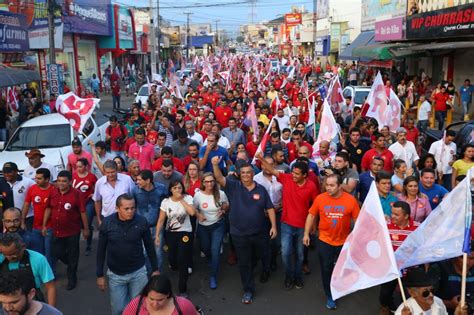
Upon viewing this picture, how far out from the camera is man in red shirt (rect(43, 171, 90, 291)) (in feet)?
19.7

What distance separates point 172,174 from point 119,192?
75cm

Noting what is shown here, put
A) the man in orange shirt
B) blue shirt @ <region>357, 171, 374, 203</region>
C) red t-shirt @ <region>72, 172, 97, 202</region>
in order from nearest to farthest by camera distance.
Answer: the man in orange shirt → blue shirt @ <region>357, 171, 374, 203</region> → red t-shirt @ <region>72, 172, 97, 202</region>

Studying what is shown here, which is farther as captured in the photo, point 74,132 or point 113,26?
point 113,26

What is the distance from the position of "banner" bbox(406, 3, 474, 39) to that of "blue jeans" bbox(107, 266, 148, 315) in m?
15.2

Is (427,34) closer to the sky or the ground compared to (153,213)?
closer to the sky

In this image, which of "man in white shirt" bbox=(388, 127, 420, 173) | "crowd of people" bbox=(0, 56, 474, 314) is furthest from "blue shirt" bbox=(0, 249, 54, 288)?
"man in white shirt" bbox=(388, 127, 420, 173)

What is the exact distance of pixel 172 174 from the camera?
6676mm

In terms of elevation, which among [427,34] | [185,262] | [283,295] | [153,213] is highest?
[427,34]

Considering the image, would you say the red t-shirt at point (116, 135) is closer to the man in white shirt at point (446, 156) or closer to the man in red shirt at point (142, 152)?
the man in red shirt at point (142, 152)

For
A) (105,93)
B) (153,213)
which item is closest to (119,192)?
(153,213)

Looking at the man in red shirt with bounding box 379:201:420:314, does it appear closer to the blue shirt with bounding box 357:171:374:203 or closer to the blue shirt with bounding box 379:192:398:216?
the blue shirt with bounding box 379:192:398:216

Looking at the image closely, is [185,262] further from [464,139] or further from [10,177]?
[464,139]

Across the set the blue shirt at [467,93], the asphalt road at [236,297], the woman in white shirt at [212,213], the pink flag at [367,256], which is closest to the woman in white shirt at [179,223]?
the woman in white shirt at [212,213]

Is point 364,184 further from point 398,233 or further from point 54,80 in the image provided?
point 54,80
